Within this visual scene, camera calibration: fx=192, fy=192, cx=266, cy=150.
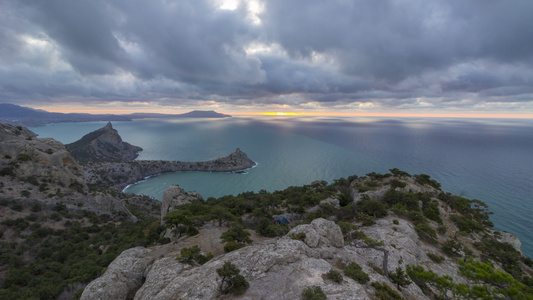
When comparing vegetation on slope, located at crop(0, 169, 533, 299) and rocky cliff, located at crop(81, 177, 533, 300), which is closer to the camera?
rocky cliff, located at crop(81, 177, 533, 300)

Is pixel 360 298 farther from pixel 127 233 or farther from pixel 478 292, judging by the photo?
pixel 127 233

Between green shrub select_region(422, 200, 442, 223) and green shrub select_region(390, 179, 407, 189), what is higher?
green shrub select_region(390, 179, 407, 189)

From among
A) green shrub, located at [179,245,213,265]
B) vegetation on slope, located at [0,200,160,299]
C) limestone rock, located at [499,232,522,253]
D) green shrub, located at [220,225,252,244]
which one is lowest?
vegetation on slope, located at [0,200,160,299]

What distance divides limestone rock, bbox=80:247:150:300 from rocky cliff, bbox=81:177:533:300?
8 cm

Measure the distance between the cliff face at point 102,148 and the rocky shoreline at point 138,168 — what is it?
127 feet

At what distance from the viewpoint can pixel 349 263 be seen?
58.3 feet

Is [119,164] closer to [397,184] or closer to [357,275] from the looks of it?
[397,184]

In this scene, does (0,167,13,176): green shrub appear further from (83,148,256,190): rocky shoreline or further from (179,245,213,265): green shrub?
(179,245,213,265): green shrub

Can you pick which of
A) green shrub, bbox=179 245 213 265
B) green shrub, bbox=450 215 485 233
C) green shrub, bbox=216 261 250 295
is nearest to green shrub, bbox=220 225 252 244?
green shrub, bbox=179 245 213 265

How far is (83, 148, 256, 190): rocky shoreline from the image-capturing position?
109688 mm

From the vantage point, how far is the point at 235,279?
13523 millimetres

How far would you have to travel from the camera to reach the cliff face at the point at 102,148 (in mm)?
152500

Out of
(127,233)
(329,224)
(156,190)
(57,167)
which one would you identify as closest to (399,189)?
(329,224)

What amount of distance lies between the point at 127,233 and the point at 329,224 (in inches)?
1592
